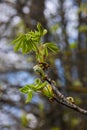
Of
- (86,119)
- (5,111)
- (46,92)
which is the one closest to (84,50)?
(86,119)

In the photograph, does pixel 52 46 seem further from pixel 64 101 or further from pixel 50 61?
pixel 50 61

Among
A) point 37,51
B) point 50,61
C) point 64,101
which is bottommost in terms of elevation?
point 64,101

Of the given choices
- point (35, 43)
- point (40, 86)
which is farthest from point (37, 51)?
point (40, 86)

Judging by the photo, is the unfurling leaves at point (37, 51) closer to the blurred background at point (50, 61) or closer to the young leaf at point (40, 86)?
the young leaf at point (40, 86)

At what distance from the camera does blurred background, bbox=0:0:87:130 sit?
4680 mm

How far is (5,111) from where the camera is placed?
473cm

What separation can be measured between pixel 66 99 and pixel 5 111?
11.4ft

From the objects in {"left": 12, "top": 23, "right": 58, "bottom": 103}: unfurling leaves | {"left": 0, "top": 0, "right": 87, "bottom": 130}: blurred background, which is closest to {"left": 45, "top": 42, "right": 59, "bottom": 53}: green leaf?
{"left": 12, "top": 23, "right": 58, "bottom": 103}: unfurling leaves

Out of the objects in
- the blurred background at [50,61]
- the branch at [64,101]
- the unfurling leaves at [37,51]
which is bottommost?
the branch at [64,101]

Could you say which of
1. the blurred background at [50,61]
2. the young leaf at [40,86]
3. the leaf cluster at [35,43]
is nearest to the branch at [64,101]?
the young leaf at [40,86]

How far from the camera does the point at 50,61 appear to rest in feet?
15.2

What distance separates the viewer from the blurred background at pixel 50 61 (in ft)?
15.4

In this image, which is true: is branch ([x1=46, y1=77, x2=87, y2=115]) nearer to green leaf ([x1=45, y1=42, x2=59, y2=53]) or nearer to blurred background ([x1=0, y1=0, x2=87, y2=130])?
green leaf ([x1=45, y1=42, x2=59, y2=53])

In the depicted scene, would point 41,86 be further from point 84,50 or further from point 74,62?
point 74,62
